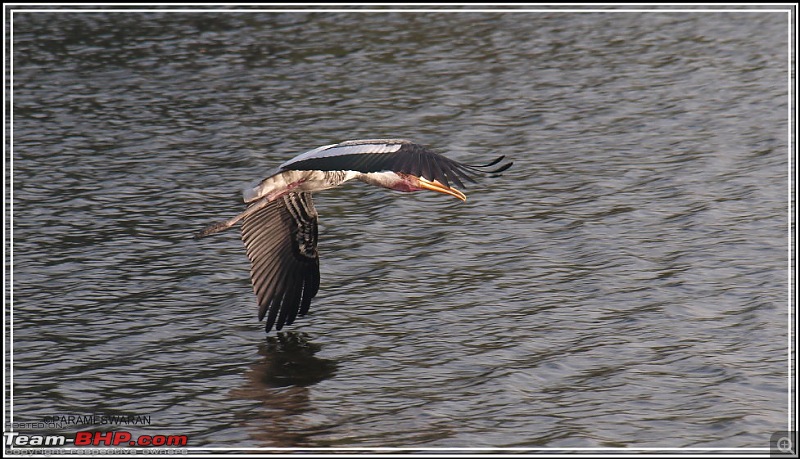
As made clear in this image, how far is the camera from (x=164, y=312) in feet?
42.7

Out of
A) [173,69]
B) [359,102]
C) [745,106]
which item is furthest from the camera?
[173,69]

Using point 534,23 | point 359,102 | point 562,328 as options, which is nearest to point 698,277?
point 562,328

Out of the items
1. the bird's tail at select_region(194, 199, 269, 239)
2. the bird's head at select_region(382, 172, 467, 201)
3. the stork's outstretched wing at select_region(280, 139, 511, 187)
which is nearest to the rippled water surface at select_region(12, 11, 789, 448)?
the bird's tail at select_region(194, 199, 269, 239)

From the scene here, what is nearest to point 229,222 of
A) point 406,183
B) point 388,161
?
point 406,183

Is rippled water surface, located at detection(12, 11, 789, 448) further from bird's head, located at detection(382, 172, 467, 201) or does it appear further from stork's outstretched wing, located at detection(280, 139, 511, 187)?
stork's outstretched wing, located at detection(280, 139, 511, 187)

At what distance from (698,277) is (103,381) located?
6.68 m

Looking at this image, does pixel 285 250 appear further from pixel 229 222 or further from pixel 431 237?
pixel 431 237

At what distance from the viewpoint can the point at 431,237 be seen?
1517 centimetres

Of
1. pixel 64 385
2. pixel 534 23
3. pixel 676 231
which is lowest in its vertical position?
pixel 64 385

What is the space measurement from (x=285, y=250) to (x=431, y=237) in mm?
2988

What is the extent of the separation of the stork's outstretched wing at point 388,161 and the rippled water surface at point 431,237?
2.15 m

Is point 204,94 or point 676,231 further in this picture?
point 204,94

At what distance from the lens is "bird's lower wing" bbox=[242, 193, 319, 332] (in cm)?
1252

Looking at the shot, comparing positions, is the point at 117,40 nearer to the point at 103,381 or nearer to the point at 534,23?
the point at 534,23
